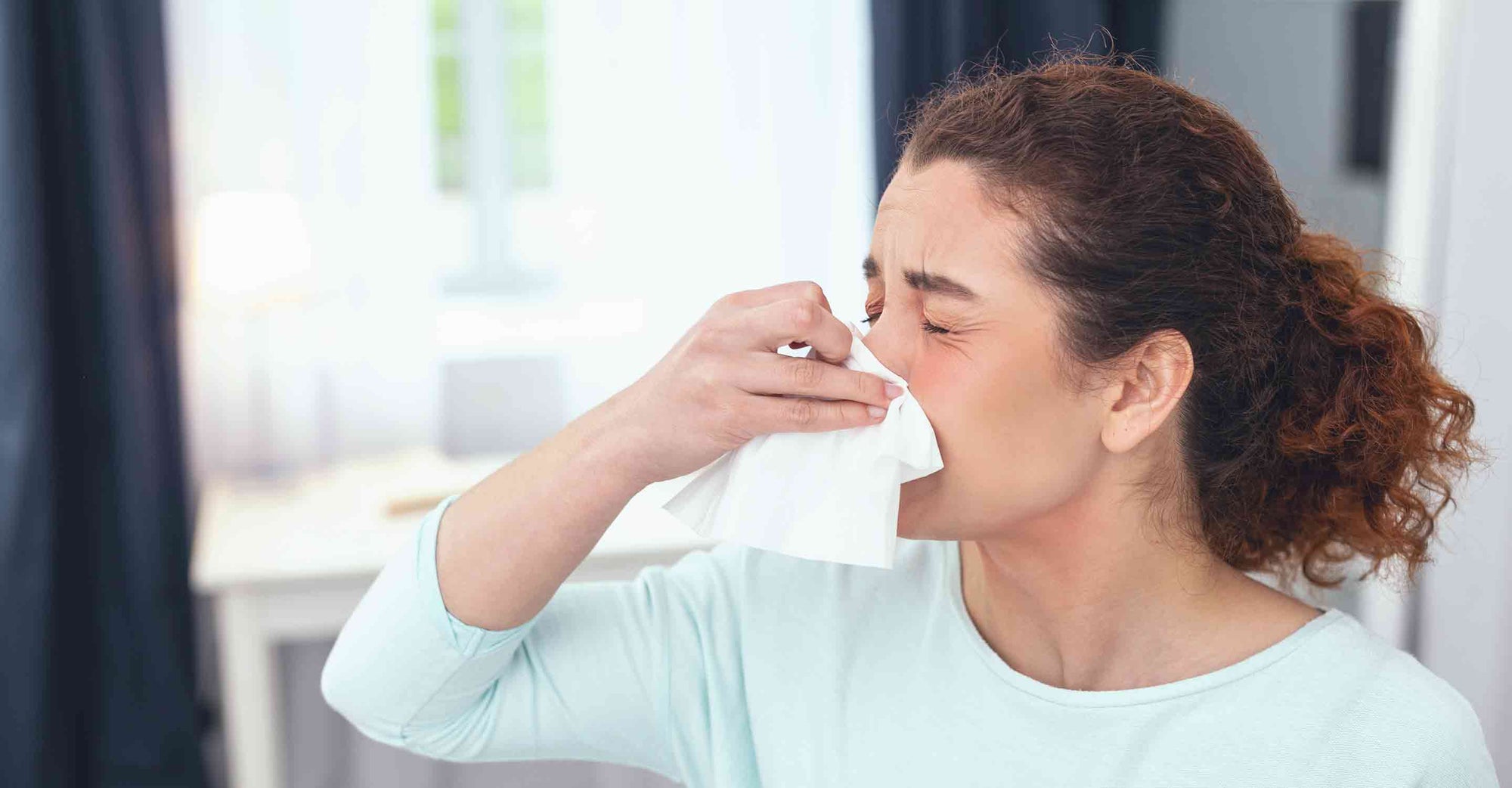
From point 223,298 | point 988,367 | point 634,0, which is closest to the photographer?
point 988,367

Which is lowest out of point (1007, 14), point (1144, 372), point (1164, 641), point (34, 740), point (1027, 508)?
point (34, 740)

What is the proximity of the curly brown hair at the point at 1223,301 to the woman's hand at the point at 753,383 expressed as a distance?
18 cm

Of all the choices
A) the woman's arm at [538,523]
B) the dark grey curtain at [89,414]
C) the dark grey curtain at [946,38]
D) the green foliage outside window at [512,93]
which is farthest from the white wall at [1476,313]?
the dark grey curtain at [89,414]

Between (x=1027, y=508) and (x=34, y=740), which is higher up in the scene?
(x=1027, y=508)

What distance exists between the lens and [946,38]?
107 inches

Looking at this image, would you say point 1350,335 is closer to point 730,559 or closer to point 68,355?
point 730,559

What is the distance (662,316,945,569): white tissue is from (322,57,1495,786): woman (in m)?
0.02

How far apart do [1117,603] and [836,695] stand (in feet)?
0.86

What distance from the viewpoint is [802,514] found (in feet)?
3.54

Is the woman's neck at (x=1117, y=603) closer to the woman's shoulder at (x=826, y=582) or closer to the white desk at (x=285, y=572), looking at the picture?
the woman's shoulder at (x=826, y=582)

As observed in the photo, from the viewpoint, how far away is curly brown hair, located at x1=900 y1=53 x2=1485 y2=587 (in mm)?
1074

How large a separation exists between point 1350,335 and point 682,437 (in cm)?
59

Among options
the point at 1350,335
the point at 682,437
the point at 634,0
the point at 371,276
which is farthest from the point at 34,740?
the point at 1350,335

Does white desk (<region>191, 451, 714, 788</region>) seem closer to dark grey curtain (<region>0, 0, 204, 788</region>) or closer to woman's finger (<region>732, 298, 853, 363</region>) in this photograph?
dark grey curtain (<region>0, 0, 204, 788</region>)
